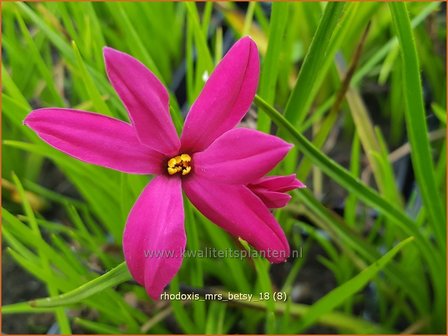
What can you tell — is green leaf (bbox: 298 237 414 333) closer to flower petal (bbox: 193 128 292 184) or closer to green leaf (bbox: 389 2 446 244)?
green leaf (bbox: 389 2 446 244)

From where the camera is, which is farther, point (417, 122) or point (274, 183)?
point (417, 122)

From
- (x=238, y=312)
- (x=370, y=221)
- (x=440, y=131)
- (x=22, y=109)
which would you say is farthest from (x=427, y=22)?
(x=22, y=109)

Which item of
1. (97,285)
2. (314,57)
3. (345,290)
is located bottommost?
(345,290)

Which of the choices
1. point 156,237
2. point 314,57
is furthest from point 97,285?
point 314,57

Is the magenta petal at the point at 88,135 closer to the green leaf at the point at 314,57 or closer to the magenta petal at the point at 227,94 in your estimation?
the magenta petal at the point at 227,94

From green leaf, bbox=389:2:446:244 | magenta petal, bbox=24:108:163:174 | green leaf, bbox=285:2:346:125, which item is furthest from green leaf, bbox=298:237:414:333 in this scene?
magenta petal, bbox=24:108:163:174

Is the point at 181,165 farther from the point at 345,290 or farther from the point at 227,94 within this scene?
the point at 345,290

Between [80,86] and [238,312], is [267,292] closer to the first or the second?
[238,312]
